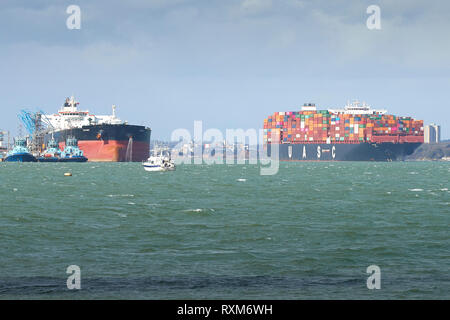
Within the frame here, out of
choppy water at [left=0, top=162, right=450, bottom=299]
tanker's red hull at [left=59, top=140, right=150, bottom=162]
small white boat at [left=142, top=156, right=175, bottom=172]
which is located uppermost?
tanker's red hull at [left=59, top=140, right=150, bottom=162]

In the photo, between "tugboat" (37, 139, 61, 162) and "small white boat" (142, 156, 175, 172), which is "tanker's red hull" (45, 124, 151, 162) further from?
"small white boat" (142, 156, 175, 172)

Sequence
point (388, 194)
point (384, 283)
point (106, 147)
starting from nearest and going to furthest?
point (384, 283), point (388, 194), point (106, 147)

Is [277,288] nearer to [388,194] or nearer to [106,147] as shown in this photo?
[388,194]

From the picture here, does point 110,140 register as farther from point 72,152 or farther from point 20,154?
point 20,154

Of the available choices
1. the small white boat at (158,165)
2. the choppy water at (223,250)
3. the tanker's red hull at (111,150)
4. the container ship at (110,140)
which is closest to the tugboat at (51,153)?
the container ship at (110,140)

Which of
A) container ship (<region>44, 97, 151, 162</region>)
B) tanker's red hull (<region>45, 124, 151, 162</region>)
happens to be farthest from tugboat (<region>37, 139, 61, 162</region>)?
tanker's red hull (<region>45, 124, 151, 162</region>)

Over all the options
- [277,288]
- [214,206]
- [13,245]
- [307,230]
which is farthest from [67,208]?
[277,288]
